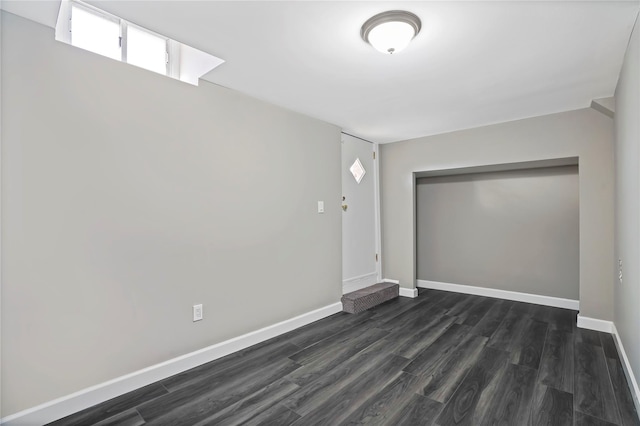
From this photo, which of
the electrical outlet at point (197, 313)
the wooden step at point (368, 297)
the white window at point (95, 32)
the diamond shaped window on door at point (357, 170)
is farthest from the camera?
the diamond shaped window on door at point (357, 170)

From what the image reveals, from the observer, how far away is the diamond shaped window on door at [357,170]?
14.0 ft

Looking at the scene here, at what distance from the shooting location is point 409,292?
14.8 ft

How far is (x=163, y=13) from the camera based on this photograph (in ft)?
5.60

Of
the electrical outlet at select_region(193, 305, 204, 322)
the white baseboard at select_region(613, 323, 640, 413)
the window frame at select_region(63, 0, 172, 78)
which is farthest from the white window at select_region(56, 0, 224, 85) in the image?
the white baseboard at select_region(613, 323, 640, 413)

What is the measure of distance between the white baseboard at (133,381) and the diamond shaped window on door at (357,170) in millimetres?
2161

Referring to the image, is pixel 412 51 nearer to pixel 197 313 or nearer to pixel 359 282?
pixel 197 313

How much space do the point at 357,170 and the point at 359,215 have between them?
647mm

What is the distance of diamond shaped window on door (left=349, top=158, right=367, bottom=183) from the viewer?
168 inches

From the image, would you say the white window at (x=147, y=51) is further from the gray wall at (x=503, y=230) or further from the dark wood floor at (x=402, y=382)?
the gray wall at (x=503, y=230)

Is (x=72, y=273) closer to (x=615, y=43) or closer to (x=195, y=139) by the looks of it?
(x=195, y=139)

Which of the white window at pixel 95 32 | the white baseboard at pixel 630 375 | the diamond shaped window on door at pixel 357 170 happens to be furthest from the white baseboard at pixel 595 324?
the white window at pixel 95 32

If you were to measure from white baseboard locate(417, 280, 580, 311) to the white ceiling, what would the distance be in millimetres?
2369

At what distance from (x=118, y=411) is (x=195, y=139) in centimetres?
194

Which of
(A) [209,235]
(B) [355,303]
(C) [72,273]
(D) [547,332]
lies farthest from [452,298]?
(C) [72,273]
